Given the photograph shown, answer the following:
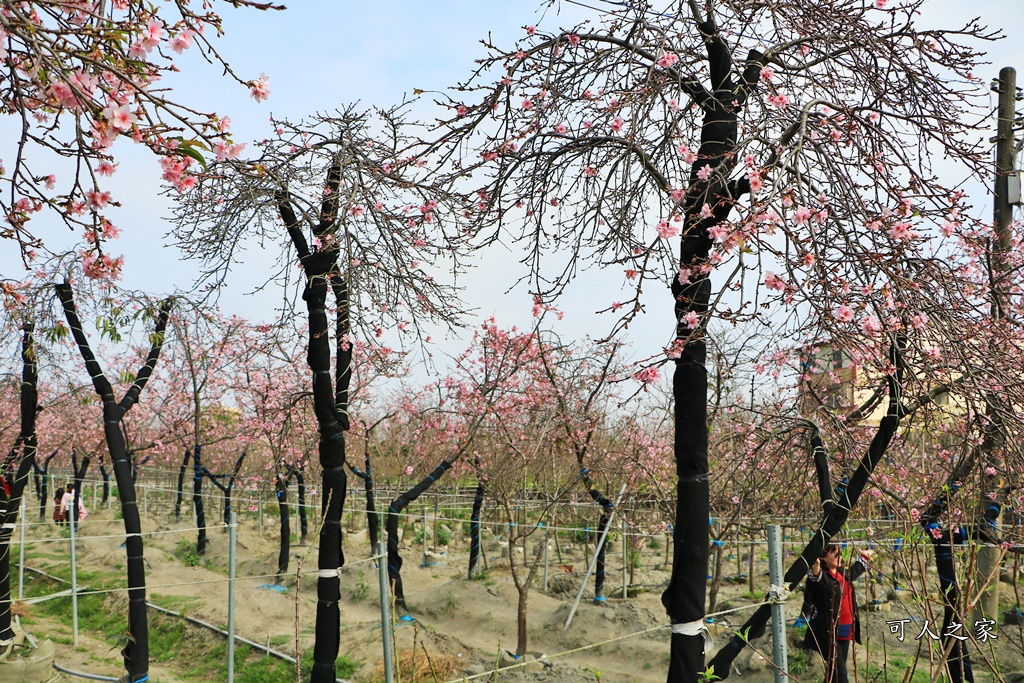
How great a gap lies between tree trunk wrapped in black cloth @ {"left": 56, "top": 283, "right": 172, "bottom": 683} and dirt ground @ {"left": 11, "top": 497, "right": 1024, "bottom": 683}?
542 mm

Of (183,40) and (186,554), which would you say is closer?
(183,40)

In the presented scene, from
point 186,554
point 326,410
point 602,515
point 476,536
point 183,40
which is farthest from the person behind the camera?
point 186,554

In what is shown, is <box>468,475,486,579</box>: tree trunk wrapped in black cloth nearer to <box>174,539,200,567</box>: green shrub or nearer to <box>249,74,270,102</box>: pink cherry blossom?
<box>174,539,200,567</box>: green shrub

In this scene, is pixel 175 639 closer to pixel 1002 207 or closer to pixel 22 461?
pixel 22 461

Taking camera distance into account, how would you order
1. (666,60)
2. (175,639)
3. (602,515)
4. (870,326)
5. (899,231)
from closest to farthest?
(870,326), (899,231), (666,60), (175,639), (602,515)

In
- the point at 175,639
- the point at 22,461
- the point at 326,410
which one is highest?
the point at 326,410

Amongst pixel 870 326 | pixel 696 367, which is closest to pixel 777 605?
pixel 696 367

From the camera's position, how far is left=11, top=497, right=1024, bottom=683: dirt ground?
8.41 metres

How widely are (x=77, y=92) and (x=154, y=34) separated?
1.18 feet

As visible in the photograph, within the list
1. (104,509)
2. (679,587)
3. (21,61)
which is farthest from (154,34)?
(104,509)

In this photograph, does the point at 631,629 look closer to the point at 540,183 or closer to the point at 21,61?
the point at 540,183

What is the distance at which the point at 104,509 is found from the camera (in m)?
21.8

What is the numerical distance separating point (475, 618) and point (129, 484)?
15.9 feet

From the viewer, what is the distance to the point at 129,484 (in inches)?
328
